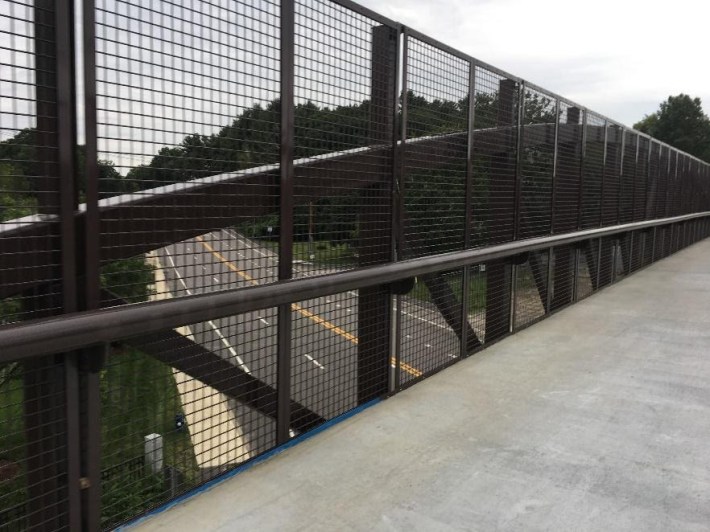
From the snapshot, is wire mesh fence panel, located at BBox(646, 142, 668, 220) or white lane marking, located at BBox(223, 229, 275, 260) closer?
white lane marking, located at BBox(223, 229, 275, 260)

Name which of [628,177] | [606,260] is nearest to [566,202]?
[606,260]

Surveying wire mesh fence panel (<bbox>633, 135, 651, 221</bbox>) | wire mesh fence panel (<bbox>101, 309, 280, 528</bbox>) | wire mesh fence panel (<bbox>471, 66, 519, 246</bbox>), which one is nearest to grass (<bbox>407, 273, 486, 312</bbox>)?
wire mesh fence panel (<bbox>471, 66, 519, 246</bbox>)

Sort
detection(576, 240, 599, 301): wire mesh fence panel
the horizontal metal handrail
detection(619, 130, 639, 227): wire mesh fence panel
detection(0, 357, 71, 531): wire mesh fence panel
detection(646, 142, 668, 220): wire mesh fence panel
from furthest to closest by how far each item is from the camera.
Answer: detection(646, 142, 668, 220): wire mesh fence panel
detection(619, 130, 639, 227): wire mesh fence panel
detection(576, 240, 599, 301): wire mesh fence panel
detection(0, 357, 71, 531): wire mesh fence panel
the horizontal metal handrail

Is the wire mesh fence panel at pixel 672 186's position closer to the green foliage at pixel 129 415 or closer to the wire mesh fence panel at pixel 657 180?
the wire mesh fence panel at pixel 657 180

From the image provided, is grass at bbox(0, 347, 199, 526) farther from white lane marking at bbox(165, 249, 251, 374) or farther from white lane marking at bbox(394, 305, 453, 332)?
white lane marking at bbox(394, 305, 453, 332)

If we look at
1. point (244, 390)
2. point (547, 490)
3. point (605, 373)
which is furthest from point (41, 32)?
point (605, 373)

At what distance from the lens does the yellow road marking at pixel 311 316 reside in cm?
280

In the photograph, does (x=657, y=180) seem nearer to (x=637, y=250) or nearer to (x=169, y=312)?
(x=637, y=250)

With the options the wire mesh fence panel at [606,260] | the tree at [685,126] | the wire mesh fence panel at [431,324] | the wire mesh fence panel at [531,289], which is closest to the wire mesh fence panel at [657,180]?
the wire mesh fence panel at [606,260]

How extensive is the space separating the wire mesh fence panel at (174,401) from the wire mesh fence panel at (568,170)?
468 cm

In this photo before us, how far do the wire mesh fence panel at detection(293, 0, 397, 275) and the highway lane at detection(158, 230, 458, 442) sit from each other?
28 centimetres

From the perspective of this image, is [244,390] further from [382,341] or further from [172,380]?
[382,341]

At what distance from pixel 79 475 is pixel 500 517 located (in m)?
1.75

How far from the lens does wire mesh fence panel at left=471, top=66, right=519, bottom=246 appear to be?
515 centimetres
